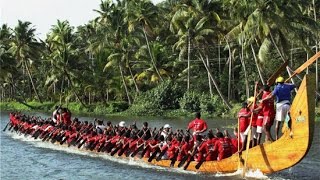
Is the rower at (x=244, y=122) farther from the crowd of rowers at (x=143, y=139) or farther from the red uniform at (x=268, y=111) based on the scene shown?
the red uniform at (x=268, y=111)

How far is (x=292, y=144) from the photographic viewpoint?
13297mm

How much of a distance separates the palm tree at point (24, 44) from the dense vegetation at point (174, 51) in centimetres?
11

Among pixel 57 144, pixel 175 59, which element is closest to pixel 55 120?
pixel 57 144

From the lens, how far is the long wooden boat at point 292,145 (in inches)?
504

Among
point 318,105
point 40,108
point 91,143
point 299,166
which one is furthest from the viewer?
point 40,108

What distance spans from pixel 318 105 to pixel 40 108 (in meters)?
32.4

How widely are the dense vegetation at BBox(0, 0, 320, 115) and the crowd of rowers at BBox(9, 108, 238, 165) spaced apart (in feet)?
42.5

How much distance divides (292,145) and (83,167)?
9643 millimetres

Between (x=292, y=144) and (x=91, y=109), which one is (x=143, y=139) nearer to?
(x=292, y=144)

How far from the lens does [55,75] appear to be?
51.7m

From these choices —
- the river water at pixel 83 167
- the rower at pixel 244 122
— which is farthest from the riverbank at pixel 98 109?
the rower at pixel 244 122

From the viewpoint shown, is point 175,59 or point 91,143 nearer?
point 91,143

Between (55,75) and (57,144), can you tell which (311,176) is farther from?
(55,75)

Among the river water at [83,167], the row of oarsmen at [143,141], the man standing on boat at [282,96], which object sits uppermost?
the man standing on boat at [282,96]
